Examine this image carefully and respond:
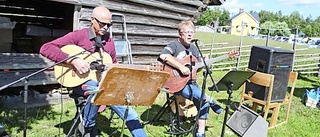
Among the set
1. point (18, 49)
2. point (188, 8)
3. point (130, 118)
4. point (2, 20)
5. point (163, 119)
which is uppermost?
point (188, 8)

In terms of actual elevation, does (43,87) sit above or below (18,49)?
below

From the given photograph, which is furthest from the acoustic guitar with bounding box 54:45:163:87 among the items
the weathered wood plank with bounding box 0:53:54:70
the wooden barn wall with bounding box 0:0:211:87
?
the weathered wood plank with bounding box 0:53:54:70

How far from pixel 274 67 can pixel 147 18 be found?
2.51m

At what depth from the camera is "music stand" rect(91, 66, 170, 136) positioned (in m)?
2.24

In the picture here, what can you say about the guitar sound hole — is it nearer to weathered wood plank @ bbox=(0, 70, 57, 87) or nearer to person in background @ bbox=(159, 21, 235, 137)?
person in background @ bbox=(159, 21, 235, 137)

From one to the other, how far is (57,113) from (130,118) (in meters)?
2.00

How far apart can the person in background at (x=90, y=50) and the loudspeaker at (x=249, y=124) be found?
1.52m

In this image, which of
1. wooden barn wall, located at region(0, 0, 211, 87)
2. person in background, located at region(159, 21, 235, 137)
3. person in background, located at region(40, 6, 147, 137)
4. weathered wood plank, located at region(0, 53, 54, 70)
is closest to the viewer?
person in background, located at region(40, 6, 147, 137)

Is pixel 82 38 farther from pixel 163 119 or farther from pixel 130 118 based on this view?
pixel 163 119

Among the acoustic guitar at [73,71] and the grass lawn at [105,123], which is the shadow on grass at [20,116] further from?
the acoustic guitar at [73,71]

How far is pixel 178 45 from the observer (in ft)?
12.5

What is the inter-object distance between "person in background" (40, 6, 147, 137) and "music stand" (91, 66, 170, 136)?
0.62 meters

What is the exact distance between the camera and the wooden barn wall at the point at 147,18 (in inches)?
208

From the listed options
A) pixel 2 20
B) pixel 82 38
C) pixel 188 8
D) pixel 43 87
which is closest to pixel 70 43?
pixel 82 38
